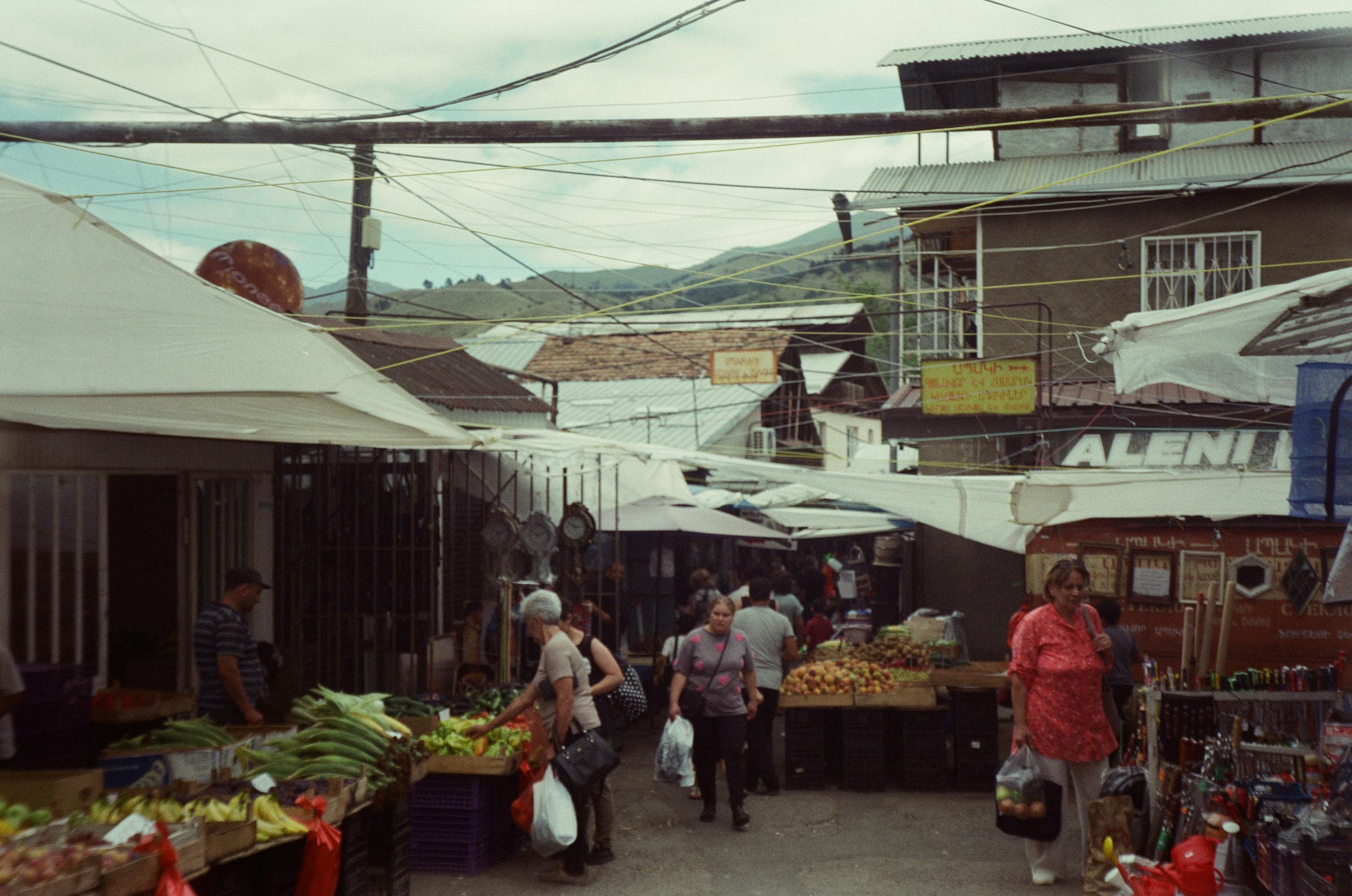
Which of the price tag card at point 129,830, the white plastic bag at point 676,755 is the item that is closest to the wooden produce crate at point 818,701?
the white plastic bag at point 676,755

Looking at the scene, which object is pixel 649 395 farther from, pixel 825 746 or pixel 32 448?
pixel 32 448

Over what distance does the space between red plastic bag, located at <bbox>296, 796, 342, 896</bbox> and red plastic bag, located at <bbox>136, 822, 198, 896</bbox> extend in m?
1.05

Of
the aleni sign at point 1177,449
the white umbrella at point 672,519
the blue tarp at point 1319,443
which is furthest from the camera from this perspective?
the aleni sign at point 1177,449

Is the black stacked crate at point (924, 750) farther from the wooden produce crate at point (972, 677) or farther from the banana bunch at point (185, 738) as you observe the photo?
the banana bunch at point (185, 738)

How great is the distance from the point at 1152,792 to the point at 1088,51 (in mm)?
14940

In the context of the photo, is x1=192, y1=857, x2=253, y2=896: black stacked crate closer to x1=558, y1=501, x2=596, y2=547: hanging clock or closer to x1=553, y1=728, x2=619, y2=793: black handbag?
x1=553, y1=728, x2=619, y2=793: black handbag

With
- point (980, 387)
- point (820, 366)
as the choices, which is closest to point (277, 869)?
point (980, 387)

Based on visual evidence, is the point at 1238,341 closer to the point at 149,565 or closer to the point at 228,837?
the point at 228,837

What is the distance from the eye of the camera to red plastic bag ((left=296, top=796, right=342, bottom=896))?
5754 millimetres

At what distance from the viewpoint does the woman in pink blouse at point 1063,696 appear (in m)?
7.16

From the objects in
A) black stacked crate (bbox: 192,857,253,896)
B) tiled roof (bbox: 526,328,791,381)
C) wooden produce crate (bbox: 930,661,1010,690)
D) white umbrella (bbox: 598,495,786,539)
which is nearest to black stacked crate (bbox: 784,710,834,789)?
wooden produce crate (bbox: 930,661,1010,690)

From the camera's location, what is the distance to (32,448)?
816 cm

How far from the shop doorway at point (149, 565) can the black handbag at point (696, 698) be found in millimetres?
4287

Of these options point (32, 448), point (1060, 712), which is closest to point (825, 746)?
point (1060, 712)
